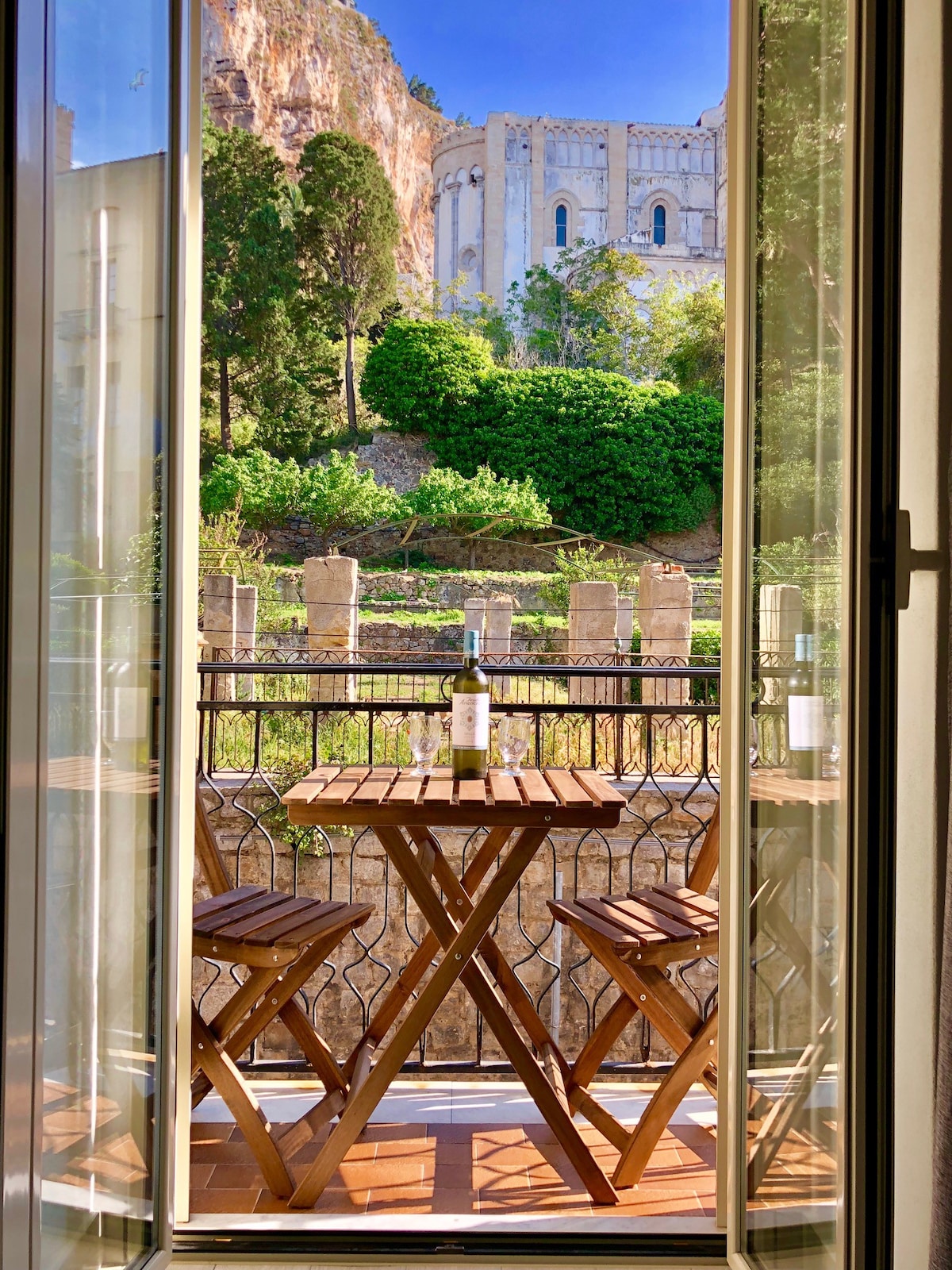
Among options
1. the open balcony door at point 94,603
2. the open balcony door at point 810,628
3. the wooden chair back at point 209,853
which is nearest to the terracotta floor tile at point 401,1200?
the open balcony door at point 94,603

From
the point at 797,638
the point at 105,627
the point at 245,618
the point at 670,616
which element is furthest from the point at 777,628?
the point at 245,618

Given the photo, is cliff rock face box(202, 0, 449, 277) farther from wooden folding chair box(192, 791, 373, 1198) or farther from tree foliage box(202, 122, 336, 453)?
wooden folding chair box(192, 791, 373, 1198)

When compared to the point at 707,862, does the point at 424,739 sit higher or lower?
higher

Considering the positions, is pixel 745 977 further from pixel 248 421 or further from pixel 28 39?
pixel 248 421

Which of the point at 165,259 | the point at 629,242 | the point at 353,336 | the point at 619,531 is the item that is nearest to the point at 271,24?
the point at 353,336

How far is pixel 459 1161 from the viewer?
224 cm

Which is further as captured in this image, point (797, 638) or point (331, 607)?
point (331, 607)

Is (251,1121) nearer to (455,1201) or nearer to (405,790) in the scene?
(455,1201)

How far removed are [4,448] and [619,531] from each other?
64.3ft

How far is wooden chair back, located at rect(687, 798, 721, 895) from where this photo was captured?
8.13 ft

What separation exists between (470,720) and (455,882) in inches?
21.0

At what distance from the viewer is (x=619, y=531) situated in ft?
66.8

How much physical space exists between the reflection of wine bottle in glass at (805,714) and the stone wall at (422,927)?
3727 millimetres

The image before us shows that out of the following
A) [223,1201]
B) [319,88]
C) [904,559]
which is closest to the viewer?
[904,559]
